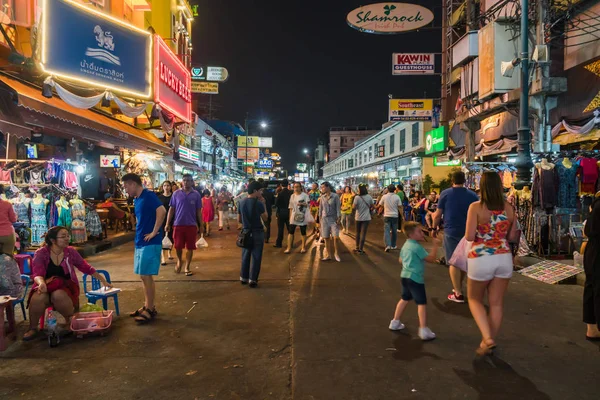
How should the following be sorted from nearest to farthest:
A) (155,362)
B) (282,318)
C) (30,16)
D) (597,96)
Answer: (155,362) → (282,318) → (30,16) → (597,96)

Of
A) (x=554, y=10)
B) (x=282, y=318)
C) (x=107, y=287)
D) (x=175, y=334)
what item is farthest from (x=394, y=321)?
(x=554, y=10)

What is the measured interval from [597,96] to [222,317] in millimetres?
10627

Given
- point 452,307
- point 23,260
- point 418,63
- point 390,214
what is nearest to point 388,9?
point 418,63

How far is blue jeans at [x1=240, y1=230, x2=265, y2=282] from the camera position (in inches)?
289

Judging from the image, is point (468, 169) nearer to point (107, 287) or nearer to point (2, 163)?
point (107, 287)

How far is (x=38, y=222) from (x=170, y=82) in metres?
6.83

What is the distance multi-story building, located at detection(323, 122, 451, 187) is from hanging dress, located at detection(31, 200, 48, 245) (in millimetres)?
18774

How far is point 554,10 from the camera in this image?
1196 centimetres

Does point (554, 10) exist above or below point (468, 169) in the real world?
above

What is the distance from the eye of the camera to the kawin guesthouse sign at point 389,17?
14.2 metres

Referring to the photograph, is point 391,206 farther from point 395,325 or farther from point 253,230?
point 395,325

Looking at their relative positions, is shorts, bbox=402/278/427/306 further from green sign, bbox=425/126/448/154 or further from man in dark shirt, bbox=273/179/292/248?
green sign, bbox=425/126/448/154

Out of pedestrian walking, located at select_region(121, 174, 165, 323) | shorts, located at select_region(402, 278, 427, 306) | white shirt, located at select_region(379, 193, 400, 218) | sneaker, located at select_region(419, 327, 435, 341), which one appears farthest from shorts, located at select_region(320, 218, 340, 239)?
sneaker, located at select_region(419, 327, 435, 341)

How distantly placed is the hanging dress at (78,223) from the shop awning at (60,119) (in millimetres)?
1823
